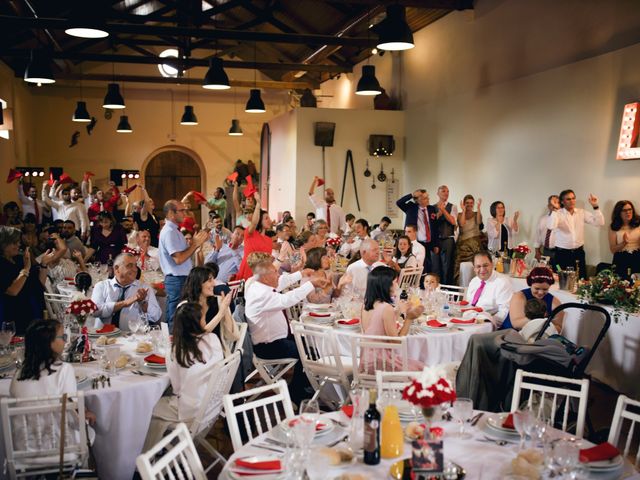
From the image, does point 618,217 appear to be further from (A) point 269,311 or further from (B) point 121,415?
(B) point 121,415

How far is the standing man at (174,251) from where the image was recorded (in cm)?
581

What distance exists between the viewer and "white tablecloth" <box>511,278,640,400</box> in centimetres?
540

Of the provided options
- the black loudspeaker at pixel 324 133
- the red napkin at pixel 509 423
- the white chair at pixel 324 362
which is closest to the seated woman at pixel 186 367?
the white chair at pixel 324 362

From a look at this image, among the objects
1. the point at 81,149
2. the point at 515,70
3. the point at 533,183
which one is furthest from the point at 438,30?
the point at 81,149

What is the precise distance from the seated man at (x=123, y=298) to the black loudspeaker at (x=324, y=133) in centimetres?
879

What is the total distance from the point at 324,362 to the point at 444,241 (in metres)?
5.60

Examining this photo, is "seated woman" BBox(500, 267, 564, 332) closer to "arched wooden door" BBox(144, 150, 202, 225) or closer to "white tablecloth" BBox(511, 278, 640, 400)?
"white tablecloth" BBox(511, 278, 640, 400)

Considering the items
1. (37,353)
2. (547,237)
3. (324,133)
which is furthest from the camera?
(324,133)

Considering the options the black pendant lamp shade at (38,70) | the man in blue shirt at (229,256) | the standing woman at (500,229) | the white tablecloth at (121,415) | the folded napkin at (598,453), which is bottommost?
the white tablecloth at (121,415)

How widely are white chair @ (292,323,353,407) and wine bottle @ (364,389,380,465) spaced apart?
183 centimetres

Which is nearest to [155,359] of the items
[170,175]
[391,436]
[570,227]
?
[391,436]

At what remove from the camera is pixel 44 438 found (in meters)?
3.18

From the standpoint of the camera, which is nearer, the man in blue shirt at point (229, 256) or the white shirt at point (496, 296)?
the white shirt at point (496, 296)

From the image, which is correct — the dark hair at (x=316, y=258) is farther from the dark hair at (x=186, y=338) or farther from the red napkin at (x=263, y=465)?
the red napkin at (x=263, y=465)
